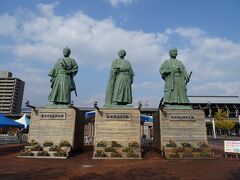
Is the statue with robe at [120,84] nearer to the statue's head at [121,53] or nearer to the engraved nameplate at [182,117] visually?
the statue's head at [121,53]

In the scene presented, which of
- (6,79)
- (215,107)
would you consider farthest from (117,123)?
(6,79)

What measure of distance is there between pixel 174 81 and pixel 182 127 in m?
3.49

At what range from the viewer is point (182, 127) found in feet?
52.7

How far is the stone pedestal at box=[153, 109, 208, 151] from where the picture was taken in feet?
52.0

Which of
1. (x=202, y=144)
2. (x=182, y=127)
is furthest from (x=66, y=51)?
(x=202, y=144)

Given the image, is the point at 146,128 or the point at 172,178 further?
the point at 146,128

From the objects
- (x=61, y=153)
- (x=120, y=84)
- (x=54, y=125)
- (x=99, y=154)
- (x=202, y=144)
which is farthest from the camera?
(x=120, y=84)

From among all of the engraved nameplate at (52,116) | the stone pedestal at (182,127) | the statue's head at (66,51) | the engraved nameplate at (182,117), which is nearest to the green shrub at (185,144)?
the stone pedestal at (182,127)

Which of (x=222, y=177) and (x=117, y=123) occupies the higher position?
(x=117, y=123)

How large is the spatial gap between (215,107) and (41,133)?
63384mm

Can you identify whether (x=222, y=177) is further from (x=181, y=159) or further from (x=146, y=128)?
(x=146, y=128)

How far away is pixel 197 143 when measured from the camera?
1573 cm

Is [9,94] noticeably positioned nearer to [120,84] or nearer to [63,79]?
[63,79]

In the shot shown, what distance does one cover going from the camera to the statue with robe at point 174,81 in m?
16.9
